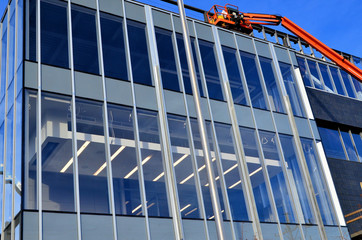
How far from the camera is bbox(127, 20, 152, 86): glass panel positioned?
2028 centimetres

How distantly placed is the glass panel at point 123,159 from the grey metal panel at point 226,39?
8.14 m

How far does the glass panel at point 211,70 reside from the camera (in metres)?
22.4

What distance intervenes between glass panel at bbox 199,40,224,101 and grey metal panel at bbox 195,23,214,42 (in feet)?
0.95

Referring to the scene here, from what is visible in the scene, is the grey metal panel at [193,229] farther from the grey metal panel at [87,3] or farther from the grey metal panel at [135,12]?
the grey metal panel at [87,3]

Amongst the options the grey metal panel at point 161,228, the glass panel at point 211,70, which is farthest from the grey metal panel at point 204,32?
the grey metal panel at point 161,228

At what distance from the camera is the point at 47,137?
16625 millimetres

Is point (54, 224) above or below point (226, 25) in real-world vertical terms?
below

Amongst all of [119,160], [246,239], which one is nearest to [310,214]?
[246,239]

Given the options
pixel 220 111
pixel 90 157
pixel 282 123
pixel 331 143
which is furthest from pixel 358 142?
pixel 90 157

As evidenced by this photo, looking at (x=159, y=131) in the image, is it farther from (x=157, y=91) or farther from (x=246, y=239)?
(x=246, y=239)

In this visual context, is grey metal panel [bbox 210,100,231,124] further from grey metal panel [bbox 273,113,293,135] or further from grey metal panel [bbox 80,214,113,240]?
grey metal panel [bbox 80,214,113,240]

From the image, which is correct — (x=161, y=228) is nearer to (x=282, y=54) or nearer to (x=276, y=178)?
(x=276, y=178)

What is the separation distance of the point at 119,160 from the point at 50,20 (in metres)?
6.73

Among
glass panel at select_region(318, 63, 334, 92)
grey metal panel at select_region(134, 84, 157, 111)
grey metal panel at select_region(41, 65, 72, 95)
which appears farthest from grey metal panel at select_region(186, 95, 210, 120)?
glass panel at select_region(318, 63, 334, 92)
